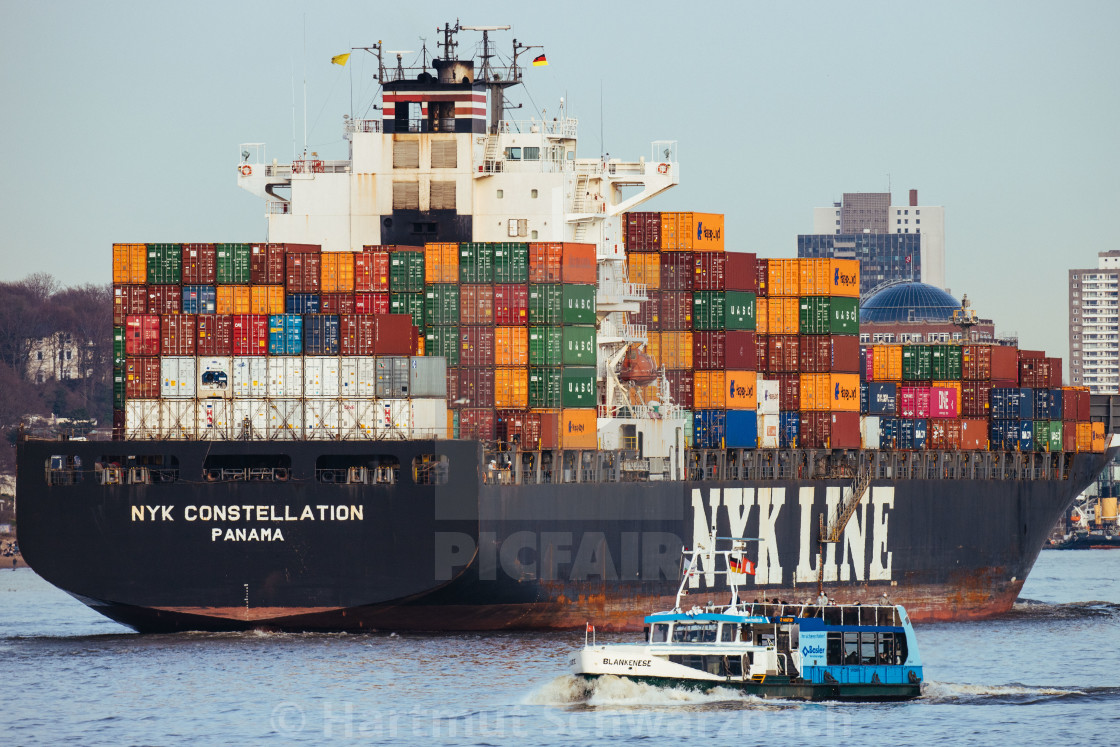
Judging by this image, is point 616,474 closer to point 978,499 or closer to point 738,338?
point 738,338

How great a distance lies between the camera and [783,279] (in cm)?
7962

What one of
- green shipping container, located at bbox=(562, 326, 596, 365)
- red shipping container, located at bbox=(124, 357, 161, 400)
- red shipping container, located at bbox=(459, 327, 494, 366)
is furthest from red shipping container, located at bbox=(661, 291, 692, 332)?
red shipping container, located at bbox=(124, 357, 161, 400)

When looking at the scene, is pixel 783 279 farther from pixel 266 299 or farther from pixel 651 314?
pixel 266 299

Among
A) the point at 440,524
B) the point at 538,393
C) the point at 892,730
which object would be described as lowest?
the point at 892,730

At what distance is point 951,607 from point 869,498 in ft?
25.0

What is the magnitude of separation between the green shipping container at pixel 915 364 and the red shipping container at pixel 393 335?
1145 inches

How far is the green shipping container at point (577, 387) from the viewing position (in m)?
67.8

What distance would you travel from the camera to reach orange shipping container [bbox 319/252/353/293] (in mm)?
66062

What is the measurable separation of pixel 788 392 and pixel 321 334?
72.0ft

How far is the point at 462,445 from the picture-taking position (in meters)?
63.2

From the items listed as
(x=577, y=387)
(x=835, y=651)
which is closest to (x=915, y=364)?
(x=577, y=387)

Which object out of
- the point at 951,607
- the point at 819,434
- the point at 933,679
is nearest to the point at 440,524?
the point at 933,679

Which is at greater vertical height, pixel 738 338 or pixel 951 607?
pixel 738 338

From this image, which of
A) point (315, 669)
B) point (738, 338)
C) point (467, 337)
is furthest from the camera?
point (738, 338)
